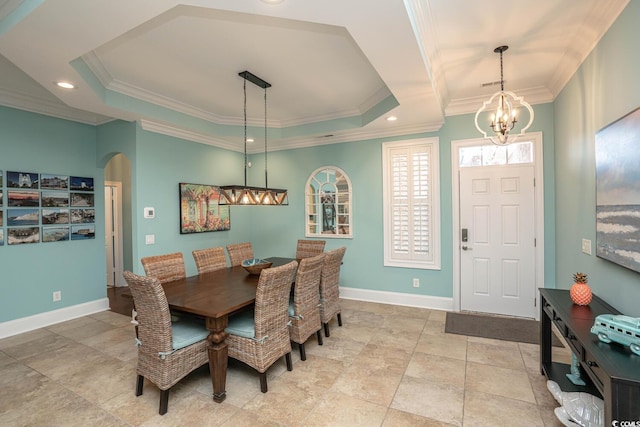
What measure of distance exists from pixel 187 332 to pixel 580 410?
2688 mm

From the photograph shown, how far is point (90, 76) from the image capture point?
298 centimetres

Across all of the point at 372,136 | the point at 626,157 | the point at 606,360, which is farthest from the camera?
the point at 372,136

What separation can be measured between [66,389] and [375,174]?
4.18 m

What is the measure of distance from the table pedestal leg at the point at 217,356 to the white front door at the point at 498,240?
3240 millimetres

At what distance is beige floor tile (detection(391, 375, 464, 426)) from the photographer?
2137 millimetres

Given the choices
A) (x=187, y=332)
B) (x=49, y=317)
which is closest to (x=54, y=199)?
(x=49, y=317)

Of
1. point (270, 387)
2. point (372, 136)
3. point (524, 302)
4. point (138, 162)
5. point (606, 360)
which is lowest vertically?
point (270, 387)

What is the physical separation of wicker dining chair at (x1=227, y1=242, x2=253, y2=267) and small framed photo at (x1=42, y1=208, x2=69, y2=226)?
2.23 m

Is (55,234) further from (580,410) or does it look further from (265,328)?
(580,410)

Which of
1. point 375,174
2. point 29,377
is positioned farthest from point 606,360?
point 29,377

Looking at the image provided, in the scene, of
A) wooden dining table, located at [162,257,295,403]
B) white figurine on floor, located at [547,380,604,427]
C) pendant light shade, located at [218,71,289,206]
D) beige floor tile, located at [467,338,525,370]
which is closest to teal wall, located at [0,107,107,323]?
wooden dining table, located at [162,257,295,403]

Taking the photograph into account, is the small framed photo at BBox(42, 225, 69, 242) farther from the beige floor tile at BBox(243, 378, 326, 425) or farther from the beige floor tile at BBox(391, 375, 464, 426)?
the beige floor tile at BBox(391, 375, 464, 426)

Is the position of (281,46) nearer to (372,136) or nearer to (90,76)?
(90,76)

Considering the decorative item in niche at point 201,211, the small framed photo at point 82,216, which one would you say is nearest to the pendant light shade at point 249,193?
the decorative item in niche at point 201,211
